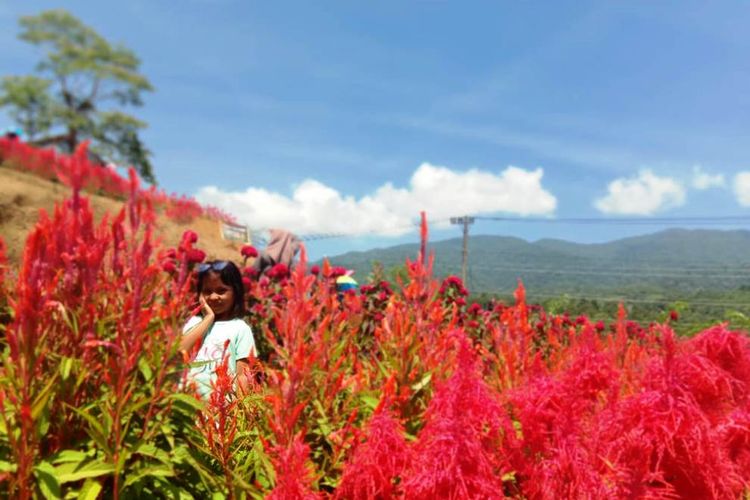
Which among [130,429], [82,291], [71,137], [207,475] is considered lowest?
[207,475]

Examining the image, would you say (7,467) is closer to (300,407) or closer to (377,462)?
(300,407)

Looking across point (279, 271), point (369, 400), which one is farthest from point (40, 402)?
point (279, 271)

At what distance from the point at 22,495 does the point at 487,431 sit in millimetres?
1276

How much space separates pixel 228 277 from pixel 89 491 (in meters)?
1.87

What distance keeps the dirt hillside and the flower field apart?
867cm

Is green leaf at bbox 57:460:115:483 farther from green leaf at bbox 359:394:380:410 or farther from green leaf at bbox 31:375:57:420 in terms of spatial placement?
green leaf at bbox 359:394:380:410

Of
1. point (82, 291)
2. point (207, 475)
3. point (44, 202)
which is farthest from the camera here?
point (44, 202)

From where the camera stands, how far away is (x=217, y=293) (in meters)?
3.06

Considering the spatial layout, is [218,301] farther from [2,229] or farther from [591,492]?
[2,229]

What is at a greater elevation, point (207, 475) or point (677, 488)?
point (207, 475)

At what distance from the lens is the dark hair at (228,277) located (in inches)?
119

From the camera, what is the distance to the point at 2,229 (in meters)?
10.7

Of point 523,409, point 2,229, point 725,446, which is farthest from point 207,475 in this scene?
point 2,229

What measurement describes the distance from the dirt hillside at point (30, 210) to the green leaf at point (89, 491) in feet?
29.3
